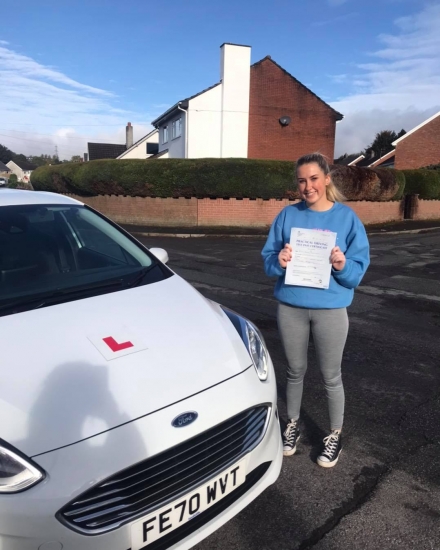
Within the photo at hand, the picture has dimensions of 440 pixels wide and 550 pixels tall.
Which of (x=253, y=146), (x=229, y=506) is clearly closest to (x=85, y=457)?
(x=229, y=506)

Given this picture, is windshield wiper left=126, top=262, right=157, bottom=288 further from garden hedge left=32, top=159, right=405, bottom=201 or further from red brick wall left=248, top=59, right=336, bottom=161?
red brick wall left=248, top=59, right=336, bottom=161

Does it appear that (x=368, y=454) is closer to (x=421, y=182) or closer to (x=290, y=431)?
(x=290, y=431)

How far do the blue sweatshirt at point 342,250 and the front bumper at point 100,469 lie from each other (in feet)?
2.67

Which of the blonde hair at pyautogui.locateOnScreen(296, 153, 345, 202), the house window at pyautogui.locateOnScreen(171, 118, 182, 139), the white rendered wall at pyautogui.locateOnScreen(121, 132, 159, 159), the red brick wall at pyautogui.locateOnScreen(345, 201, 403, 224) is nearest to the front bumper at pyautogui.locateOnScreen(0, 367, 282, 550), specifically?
the blonde hair at pyautogui.locateOnScreen(296, 153, 345, 202)

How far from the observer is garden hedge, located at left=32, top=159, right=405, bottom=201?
18.0 m

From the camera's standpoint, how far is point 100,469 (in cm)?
178

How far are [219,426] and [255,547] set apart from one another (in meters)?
0.71

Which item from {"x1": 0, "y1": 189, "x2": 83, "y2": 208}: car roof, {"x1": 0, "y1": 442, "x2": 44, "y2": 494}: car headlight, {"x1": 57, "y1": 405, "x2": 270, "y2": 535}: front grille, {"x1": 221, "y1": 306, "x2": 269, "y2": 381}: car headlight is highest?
{"x1": 0, "y1": 189, "x2": 83, "y2": 208}: car roof

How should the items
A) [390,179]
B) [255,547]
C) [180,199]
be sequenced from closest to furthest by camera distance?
[255,547], [180,199], [390,179]

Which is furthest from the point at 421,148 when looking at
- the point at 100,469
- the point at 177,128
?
the point at 100,469

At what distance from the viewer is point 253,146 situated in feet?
89.7

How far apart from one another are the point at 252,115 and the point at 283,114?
1923mm

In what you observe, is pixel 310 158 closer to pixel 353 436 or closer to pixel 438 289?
pixel 353 436

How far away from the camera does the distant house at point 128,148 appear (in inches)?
1567
